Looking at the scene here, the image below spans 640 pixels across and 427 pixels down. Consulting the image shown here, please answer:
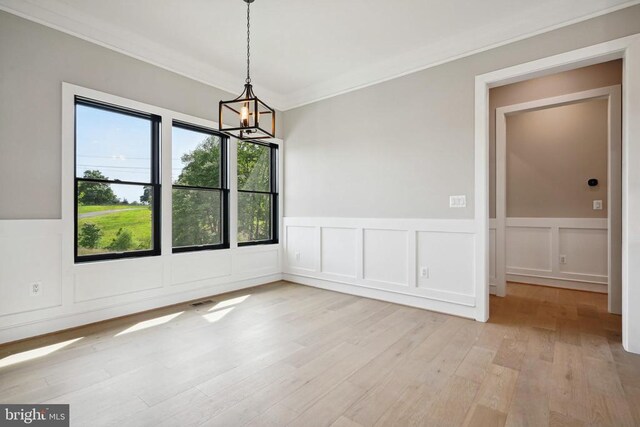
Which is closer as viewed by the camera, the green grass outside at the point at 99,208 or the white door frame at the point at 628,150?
the white door frame at the point at 628,150

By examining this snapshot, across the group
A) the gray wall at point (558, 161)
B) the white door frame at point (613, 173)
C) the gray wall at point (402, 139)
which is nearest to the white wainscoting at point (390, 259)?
the gray wall at point (402, 139)

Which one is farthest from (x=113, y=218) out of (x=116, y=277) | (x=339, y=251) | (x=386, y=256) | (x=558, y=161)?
(x=558, y=161)

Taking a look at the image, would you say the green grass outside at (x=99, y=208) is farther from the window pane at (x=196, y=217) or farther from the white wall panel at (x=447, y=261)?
the white wall panel at (x=447, y=261)

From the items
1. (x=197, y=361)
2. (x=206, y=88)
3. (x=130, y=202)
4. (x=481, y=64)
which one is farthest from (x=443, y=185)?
(x=130, y=202)

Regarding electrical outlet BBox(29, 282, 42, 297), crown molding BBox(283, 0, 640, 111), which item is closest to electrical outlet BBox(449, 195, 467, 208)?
crown molding BBox(283, 0, 640, 111)

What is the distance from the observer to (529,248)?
16.1 feet

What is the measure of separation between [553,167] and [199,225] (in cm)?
528

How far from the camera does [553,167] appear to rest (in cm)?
477

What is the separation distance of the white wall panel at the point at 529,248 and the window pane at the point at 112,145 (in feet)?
17.8

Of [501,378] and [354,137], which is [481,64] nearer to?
[354,137]

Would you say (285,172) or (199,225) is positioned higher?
(285,172)

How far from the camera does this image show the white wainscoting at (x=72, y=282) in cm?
266

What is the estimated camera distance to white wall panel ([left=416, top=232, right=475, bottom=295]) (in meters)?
3.34

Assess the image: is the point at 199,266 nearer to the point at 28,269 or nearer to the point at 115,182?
the point at 115,182
